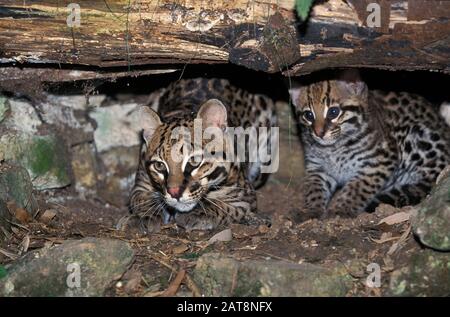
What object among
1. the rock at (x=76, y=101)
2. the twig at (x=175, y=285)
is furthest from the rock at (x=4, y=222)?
the twig at (x=175, y=285)

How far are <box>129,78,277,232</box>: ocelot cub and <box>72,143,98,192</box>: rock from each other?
0.92m

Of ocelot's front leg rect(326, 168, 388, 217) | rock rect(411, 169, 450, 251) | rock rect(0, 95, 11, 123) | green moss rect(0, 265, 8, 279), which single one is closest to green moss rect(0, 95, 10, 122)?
rock rect(0, 95, 11, 123)

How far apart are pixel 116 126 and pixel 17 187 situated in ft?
6.03

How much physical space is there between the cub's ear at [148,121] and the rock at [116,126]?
54.3 inches

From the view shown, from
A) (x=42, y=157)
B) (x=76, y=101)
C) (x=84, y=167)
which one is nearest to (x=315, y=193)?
(x=84, y=167)

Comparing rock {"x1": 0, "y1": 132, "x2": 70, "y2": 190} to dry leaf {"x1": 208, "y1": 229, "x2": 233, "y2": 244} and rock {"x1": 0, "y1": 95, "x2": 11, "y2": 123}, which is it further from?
dry leaf {"x1": 208, "y1": 229, "x2": 233, "y2": 244}

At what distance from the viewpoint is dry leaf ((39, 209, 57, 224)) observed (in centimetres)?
679

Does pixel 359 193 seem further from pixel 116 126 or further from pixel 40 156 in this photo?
pixel 40 156

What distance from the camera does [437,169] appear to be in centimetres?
782

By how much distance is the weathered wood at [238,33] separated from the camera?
18.0ft

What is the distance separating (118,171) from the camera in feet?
28.0

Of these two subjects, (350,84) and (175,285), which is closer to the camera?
(175,285)
